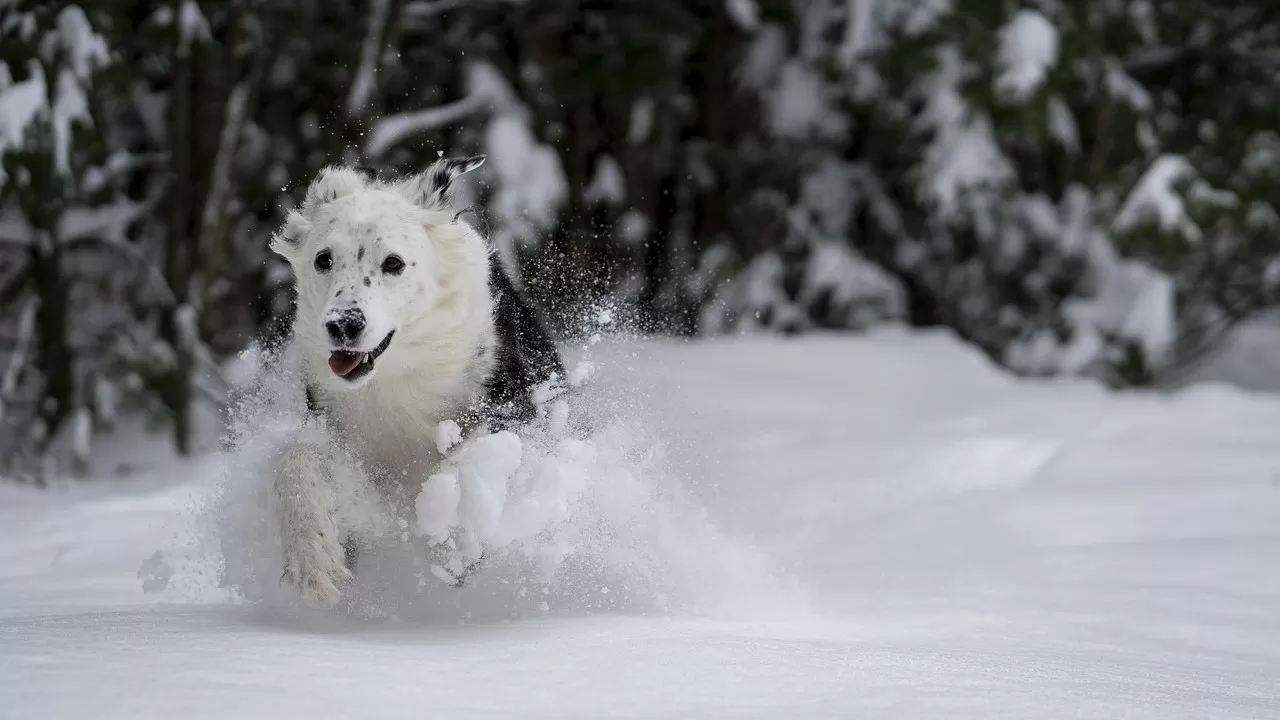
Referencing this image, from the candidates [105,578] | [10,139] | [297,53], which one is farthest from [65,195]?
[105,578]

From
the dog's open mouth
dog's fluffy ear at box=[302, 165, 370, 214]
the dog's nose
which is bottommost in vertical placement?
the dog's open mouth

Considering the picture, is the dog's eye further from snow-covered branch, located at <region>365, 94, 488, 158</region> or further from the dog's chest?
snow-covered branch, located at <region>365, 94, 488, 158</region>

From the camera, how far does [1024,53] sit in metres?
10.8

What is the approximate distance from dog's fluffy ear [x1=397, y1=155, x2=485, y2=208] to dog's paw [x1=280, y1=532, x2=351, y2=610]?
1.06m

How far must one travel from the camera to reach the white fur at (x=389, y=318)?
11.4 feet

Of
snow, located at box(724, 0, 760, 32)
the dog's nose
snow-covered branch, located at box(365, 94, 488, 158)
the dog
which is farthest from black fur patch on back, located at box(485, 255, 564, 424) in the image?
snow, located at box(724, 0, 760, 32)

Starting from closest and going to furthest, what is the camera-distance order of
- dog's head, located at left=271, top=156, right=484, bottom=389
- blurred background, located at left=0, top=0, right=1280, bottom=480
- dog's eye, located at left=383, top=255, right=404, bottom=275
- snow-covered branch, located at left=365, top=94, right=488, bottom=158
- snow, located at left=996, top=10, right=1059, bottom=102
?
dog's head, located at left=271, top=156, right=484, bottom=389 → dog's eye, located at left=383, top=255, right=404, bottom=275 → blurred background, located at left=0, top=0, right=1280, bottom=480 → snow-covered branch, located at left=365, top=94, right=488, bottom=158 → snow, located at left=996, top=10, right=1059, bottom=102

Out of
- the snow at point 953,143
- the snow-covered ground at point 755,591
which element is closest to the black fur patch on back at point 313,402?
the snow-covered ground at point 755,591

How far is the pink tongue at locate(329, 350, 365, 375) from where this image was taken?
11.0 feet

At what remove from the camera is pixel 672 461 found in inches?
196

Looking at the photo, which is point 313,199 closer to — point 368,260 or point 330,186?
point 330,186

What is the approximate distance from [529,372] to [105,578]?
1.72 m

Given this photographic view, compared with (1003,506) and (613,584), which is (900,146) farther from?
(613,584)

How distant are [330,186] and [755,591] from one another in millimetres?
1837
